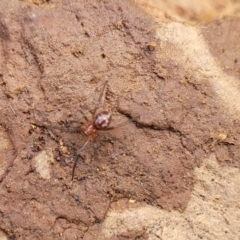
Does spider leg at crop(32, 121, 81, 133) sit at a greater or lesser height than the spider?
lesser

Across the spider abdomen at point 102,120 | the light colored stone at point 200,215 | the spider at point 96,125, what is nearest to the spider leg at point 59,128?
the spider at point 96,125

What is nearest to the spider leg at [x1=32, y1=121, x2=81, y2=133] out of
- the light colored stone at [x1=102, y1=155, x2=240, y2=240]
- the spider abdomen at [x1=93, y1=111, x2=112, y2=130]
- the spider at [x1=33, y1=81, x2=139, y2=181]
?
the spider at [x1=33, y1=81, x2=139, y2=181]

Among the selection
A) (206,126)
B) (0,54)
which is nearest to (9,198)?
(0,54)

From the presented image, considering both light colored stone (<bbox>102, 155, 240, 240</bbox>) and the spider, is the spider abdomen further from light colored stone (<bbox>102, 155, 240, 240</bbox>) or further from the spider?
light colored stone (<bbox>102, 155, 240, 240</bbox>)

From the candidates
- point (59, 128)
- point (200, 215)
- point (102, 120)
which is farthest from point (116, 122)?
point (200, 215)

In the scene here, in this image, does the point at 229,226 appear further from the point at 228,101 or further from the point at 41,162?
the point at 41,162

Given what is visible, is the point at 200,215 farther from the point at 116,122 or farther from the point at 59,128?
the point at 59,128

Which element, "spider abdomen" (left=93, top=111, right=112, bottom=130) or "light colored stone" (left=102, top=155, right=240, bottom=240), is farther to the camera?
"light colored stone" (left=102, top=155, right=240, bottom=240)
